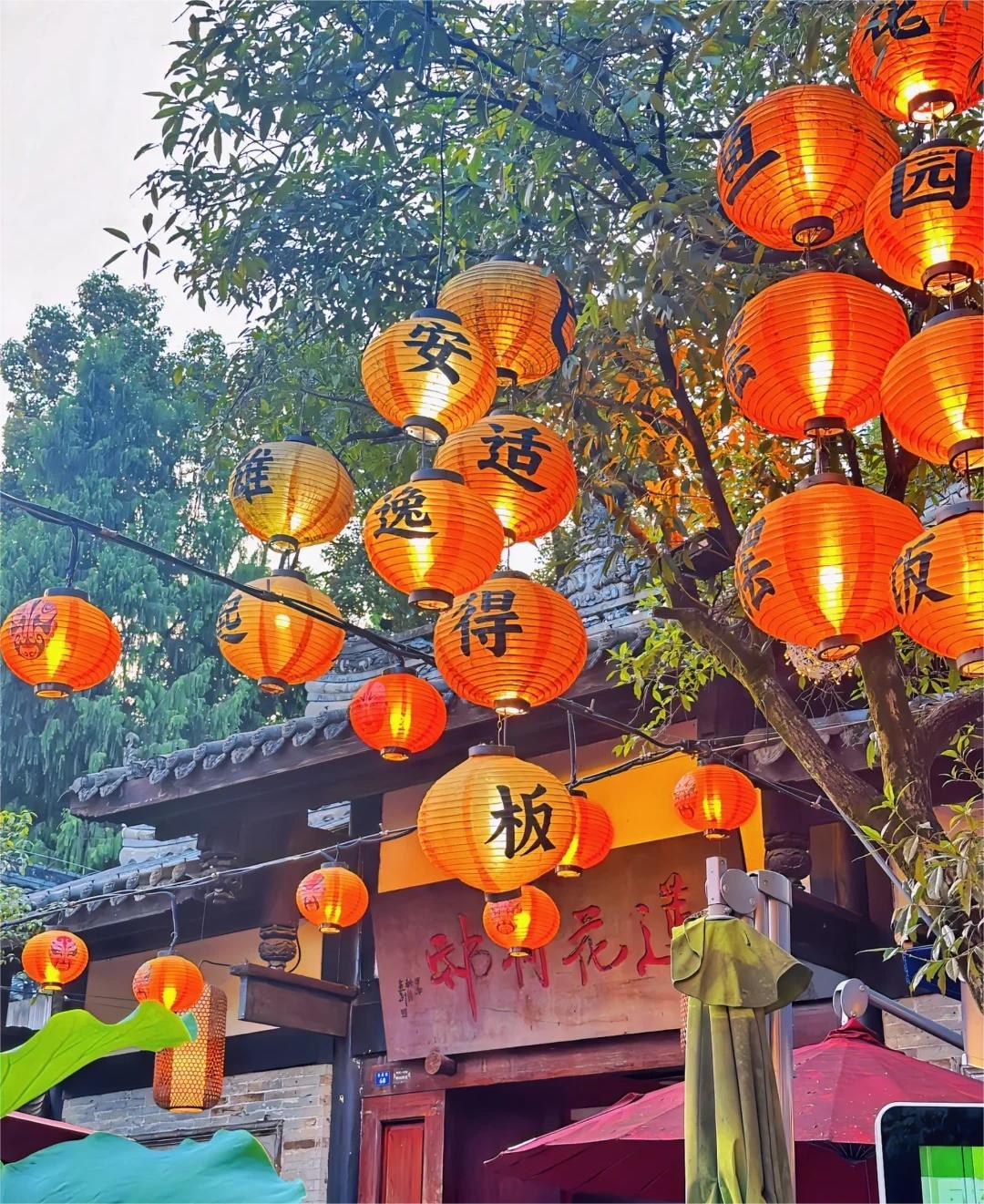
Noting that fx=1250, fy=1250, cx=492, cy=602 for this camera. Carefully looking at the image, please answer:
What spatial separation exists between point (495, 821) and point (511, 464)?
1.48 meters

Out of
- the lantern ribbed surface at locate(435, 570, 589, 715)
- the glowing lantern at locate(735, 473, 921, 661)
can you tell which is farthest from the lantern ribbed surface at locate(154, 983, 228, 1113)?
the glowing lantern at locate(735, 473, 921, 661)

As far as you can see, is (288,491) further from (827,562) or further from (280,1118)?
(280,1118)

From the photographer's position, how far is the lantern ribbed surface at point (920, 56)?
3.88m

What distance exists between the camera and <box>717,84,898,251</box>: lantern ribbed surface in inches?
158

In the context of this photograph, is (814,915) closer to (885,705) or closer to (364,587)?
(885,705)

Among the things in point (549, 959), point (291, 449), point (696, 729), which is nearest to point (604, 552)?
point (696, 729)

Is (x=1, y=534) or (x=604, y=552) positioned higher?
(x=1, y=534)

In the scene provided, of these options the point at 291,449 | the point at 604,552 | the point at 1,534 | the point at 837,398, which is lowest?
the point at 837,398

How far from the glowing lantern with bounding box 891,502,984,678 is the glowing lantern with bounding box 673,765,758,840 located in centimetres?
294

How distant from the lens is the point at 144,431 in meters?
20.2

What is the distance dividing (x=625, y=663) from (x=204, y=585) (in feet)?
46.5

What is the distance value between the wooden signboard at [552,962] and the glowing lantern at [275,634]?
269 centimetres

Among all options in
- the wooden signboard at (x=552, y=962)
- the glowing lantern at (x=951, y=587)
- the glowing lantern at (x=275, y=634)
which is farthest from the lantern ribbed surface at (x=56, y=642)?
the glowing lantern at (x=951, y=587)

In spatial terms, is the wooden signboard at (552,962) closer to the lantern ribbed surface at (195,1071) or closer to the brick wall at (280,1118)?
the brick wall at (280,1118)
